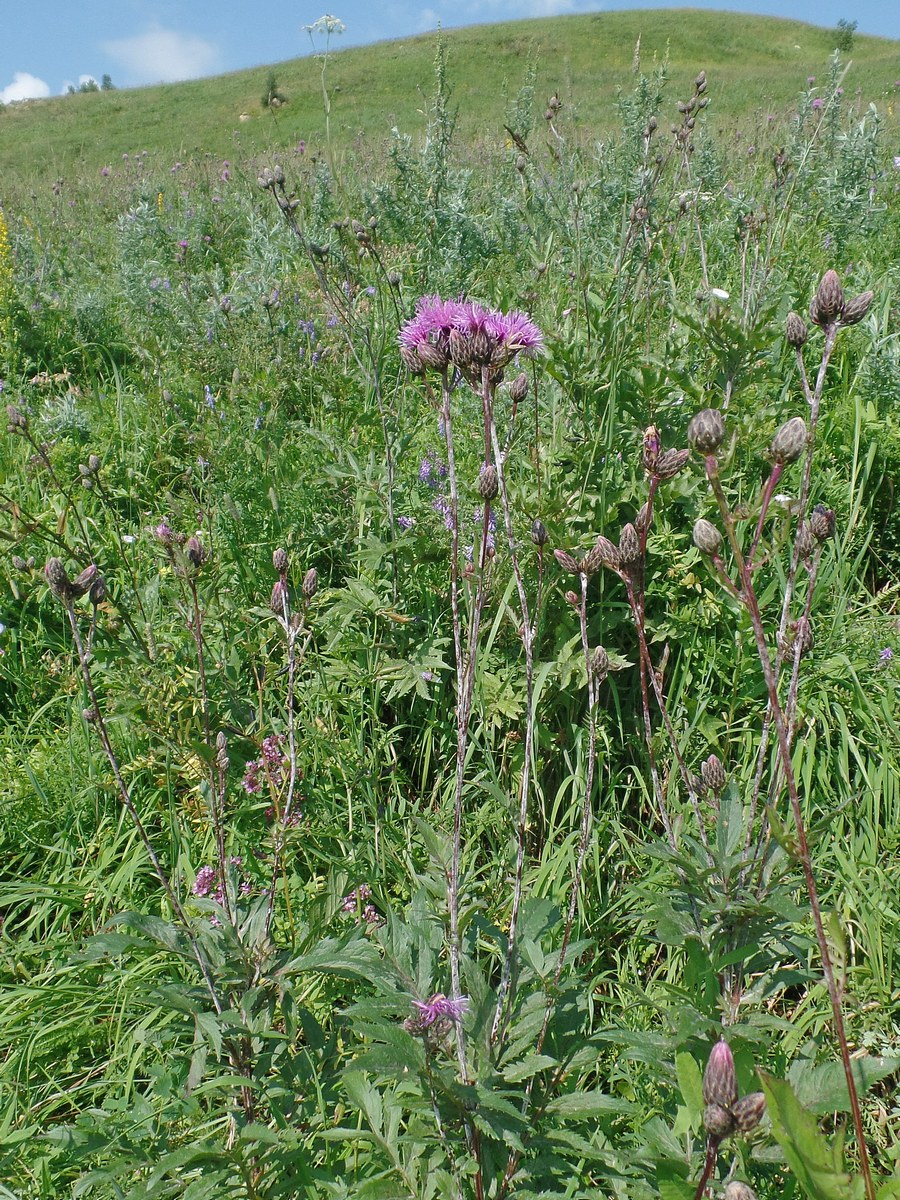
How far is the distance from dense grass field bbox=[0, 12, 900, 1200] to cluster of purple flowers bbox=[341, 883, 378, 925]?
0.01 metres

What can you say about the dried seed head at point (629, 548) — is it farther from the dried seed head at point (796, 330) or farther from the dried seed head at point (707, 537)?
the dried seed head at point (796, 330)

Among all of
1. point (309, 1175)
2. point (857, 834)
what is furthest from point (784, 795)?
point (309, 1175)

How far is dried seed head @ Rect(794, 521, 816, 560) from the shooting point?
1378 mm

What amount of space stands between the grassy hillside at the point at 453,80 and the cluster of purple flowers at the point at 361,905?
16.5 metres

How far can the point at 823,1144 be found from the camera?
729 mm

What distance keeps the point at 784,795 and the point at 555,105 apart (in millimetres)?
2694

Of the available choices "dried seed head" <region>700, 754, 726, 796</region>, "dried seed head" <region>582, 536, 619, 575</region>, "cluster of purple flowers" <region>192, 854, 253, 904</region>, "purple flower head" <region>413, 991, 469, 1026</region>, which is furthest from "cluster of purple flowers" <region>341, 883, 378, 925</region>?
"dried seed head" <region>582, 536, 619, 575</region>

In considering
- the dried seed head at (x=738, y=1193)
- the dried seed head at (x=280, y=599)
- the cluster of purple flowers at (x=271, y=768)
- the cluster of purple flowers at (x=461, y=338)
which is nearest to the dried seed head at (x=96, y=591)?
the dried seed head at (x=280, y=599)

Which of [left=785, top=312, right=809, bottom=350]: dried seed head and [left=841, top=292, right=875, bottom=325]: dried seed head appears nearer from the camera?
[left=841, top=292, right=875, bottom=325]: dried seed head

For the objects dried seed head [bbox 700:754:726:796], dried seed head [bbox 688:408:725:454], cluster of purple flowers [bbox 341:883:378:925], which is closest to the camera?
dried seed head [bbox 688:408:725:454]

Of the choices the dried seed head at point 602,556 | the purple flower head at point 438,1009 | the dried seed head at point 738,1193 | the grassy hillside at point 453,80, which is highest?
the grassy hillside at point 453,80

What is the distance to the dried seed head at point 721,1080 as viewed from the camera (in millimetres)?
868

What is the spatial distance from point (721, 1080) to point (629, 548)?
30.1 inches

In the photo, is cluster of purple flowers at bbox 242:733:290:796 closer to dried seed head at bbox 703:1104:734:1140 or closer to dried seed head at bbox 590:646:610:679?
dried seed head at bbox 590:646:610:679
